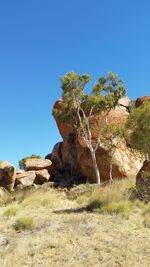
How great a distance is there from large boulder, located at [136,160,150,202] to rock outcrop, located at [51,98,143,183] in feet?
45.6

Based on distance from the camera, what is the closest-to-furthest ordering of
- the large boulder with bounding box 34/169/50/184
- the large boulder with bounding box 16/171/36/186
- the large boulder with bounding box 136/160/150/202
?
the large boulder with bounding box 136/160/150/202 → the large boulder with bounding box 16/171/36/186 → the large boulder with bounding box 34/169/50/184

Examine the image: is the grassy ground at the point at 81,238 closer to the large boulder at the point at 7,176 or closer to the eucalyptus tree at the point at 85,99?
the eucalyptus tree at the point at 85,99

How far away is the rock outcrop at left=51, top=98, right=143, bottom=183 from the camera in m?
33.7

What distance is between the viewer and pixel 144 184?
595 inches

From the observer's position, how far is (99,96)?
34438 millimetres

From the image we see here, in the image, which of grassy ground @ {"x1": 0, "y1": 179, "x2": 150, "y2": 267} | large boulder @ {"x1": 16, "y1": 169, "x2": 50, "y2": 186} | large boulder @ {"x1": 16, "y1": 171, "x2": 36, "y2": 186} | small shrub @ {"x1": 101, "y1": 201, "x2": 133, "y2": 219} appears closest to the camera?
grassy ground @ {"x1": 0, "y1": 179, "x2": 150, "y2": 267}

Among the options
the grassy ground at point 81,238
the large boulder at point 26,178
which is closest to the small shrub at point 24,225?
the grassy ground at point 81,238

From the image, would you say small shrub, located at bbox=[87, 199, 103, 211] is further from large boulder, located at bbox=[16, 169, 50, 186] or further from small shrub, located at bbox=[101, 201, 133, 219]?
large boulder, located at bbox=[16, 169, 50, 186]

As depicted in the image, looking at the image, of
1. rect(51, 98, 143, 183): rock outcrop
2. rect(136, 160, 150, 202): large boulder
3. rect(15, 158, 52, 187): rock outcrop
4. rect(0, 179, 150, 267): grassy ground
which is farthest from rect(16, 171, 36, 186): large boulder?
rect(0, 179, 150, 267): grassy ground

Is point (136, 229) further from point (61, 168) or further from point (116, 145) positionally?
point (61, 168)

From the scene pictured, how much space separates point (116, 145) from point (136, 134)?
17.4m

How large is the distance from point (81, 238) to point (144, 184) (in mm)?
6959

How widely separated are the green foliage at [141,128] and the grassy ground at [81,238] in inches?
148

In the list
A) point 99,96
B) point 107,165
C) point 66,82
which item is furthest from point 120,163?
point 66,82
